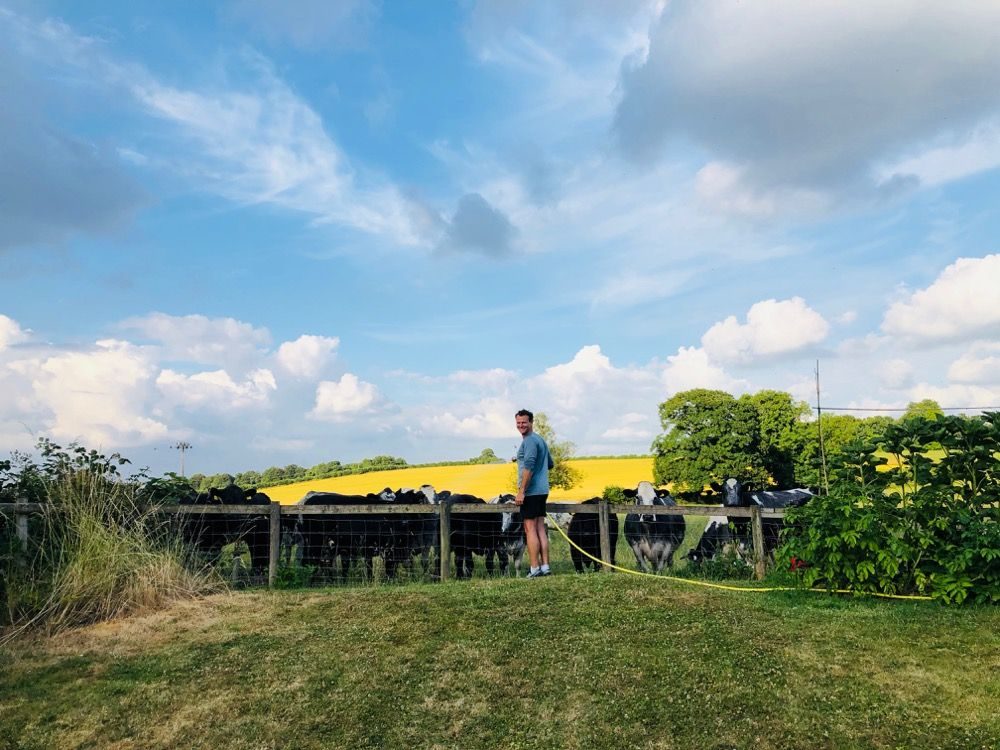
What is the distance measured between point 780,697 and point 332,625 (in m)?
4.07

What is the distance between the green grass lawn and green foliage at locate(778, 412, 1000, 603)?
35 centimetres

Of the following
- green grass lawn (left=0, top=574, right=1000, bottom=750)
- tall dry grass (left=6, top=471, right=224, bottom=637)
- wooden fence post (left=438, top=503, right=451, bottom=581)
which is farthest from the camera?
wooden fence post (left=438, top=503, right=451, bottom=581)

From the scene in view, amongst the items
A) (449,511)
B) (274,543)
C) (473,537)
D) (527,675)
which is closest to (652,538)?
(473,537)

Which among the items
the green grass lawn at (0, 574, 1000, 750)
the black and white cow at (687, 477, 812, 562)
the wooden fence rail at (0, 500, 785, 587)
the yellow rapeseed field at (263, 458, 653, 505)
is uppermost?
→ the yellow rapeseed field at (263, 458, 653, 505)

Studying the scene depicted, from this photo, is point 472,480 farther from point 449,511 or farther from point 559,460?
point 449,511

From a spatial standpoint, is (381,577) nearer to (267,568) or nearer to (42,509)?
(267,568)

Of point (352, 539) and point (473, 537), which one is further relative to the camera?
point (473, 537)

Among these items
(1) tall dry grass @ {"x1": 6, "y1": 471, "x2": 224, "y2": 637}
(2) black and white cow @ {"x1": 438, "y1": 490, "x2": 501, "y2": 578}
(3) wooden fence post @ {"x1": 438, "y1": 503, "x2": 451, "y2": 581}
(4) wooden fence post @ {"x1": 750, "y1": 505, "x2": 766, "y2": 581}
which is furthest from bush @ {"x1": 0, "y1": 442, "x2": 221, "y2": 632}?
(4) wooden fence post @ {"x1": 750, "y1": 505, "x2": 766, "y2": 581}

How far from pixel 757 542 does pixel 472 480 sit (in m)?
29.2

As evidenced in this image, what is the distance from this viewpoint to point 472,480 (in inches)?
1542

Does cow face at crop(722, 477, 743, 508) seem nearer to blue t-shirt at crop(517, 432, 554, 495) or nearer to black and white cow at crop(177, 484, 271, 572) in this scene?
blue t-shirt at crop(517, 432, 554, 495)

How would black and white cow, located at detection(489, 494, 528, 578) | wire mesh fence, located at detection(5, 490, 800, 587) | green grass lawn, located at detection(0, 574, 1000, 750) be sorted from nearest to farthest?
1. green grass lawn, located at detection(0, 574, 1000, 750)
2. wire mesh fence, located at detection(5, 490, 800, 587)
3. black and white cow, located at detection(489, 494, 528, 578)

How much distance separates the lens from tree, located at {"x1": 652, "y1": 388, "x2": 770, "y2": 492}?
3550 centimetres

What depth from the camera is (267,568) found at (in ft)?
36.8
